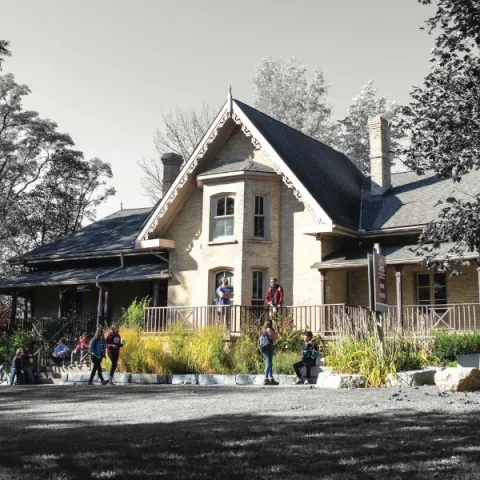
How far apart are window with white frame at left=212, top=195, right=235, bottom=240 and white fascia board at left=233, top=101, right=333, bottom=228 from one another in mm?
2155

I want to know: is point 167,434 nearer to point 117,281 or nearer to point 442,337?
point 442,337

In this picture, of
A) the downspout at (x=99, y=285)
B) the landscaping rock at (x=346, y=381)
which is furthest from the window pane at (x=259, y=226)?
the landscaping rock at (x=346, y=381)

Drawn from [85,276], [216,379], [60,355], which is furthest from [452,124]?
[85,276]

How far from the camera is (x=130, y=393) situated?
45.9 feet

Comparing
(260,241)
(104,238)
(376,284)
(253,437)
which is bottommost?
(253,437)

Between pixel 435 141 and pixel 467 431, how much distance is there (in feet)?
18.2

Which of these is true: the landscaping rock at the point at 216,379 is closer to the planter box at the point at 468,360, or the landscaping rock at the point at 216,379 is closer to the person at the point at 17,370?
the planter box at the point at 468,360

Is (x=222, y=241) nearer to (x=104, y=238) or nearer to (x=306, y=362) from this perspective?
(x=306, y=362)

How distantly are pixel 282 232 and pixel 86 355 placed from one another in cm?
783

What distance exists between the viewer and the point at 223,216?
2398 centimetres

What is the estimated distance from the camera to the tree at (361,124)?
43.3 m

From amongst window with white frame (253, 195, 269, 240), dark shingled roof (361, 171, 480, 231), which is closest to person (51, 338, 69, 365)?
window with white frame (253, 195, 269, 240)

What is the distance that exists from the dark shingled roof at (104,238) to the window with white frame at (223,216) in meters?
5.00

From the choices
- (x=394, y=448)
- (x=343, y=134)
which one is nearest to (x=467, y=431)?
(x=394, y=448)
